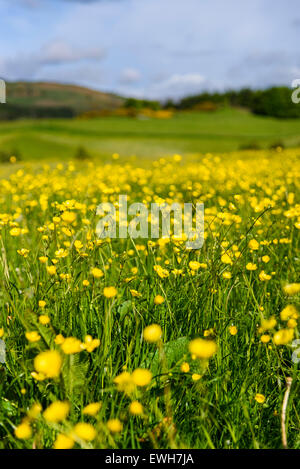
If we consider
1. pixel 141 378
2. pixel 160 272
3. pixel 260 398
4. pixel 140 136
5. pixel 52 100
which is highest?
pixel 52 100

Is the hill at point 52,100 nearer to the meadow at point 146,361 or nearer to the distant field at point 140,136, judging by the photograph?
the distant field at point 140,136

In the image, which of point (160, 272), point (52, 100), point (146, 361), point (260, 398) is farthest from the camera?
point (52, 100)

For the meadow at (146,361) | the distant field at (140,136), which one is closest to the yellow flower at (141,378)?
the meadow at (146,361)

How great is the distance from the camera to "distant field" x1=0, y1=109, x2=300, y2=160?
2392cm

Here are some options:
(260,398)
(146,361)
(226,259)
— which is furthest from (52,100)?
(260,398)

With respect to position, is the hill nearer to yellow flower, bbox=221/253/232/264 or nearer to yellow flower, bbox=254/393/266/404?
yellow flower, bbox=221/253/232/264

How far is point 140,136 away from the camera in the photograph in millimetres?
33188

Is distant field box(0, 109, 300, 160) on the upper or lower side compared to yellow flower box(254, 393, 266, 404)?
upper

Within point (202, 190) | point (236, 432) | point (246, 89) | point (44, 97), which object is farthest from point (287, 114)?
point (236, 432)

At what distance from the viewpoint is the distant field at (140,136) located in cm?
2392

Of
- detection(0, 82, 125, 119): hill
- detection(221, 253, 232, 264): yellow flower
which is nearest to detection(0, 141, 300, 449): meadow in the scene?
detection(221, 253, 232, 264): yellow flower

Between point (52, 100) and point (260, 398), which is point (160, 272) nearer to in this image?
point (260, 398)

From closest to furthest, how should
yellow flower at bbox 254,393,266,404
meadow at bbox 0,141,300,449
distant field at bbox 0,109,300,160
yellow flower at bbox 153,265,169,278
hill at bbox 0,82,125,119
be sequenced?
meadow at bbox 0,141,300,449
yellow flower at bbox 254,393,266,404
yellow flower at bbox 153,265,169,278
distant field at bbox 0,109,300,160
hill at bbox 0,82,125,119
